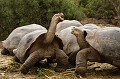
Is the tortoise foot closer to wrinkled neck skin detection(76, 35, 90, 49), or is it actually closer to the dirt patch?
the dirt patch

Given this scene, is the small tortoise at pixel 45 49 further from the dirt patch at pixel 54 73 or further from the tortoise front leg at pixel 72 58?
the tortoise front leg at pixel 72 58

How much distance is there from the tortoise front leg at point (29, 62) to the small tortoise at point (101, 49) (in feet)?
2.37

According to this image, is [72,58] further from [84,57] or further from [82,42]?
[84,57]

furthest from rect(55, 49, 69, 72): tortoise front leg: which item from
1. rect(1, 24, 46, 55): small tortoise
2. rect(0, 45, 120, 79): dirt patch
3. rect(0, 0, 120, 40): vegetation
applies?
rect(0, 0, 120, 40): vegetation

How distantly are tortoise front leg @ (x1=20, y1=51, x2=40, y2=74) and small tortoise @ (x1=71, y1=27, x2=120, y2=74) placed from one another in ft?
2.37

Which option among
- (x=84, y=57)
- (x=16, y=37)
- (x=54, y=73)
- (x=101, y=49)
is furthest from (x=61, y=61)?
(x=16, y=37)

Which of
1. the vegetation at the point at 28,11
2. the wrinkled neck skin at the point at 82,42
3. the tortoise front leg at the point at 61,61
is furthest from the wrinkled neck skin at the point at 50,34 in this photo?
the vegetation at the point at 28,11

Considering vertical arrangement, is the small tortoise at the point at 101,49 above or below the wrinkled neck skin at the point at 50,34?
below

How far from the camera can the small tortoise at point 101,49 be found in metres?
5.15

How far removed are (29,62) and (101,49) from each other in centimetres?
119

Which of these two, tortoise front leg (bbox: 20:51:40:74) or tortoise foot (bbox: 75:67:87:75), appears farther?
tortoise front leg (bbox: 20:51:40:74)

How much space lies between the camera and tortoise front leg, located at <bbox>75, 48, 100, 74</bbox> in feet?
17.2

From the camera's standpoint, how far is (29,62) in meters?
5.48

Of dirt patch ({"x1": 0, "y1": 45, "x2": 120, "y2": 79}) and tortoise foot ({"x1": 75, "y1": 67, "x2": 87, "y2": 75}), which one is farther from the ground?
tortoise foot ({"x1": 75, "y1": 67, "x2": 87, "y2": 75})
